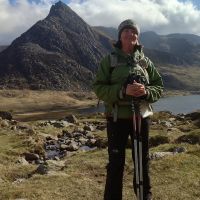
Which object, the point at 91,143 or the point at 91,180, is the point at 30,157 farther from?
the point at 91,180

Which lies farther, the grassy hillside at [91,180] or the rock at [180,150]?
the rock at [180,150]

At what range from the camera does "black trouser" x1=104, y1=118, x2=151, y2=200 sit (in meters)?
8.86

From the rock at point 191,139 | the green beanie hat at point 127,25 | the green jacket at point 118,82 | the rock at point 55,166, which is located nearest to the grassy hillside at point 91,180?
the rock at point 55,166

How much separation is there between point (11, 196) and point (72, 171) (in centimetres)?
444

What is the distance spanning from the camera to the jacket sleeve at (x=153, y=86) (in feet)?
28.5

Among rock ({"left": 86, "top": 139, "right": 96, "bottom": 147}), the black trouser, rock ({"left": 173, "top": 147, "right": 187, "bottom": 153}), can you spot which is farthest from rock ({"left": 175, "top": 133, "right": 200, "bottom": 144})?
the black trouser

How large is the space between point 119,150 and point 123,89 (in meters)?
1.30

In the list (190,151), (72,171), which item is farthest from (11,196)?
(190,151)

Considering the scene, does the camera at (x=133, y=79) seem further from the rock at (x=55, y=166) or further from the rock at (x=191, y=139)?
the rock at (x=191, y=139)

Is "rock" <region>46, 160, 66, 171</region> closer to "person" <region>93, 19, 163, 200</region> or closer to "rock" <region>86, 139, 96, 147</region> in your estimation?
"person" <region>93, 19, 163, 200</region>

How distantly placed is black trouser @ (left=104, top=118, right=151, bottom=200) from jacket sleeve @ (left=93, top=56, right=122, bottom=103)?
0.52 meters

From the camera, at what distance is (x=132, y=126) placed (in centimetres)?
888

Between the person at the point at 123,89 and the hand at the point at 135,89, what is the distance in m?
0.03

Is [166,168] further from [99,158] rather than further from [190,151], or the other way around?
[99,158]
